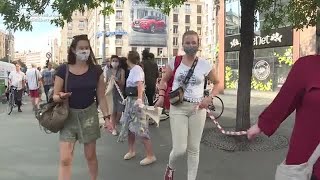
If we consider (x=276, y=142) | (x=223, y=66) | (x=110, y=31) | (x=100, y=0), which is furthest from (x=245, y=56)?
(x=110, y=31)

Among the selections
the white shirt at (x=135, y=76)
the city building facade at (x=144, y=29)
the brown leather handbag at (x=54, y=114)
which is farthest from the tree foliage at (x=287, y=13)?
the city building facade at (x=144, y=29)

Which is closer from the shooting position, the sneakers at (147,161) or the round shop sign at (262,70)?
the sneakers at (147,161)

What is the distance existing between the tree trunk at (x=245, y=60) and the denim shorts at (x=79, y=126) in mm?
4097

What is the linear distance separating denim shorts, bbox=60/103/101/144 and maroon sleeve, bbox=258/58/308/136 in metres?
2.63

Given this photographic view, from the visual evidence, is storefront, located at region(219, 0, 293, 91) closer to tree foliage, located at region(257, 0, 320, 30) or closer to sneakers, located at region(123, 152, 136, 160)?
tree foliage, located at region(257, 0, 320, 30)

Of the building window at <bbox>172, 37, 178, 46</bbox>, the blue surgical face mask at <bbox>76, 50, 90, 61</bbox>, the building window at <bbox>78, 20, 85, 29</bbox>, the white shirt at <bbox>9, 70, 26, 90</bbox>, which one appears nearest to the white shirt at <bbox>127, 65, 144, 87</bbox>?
the blue surgical face mask at <bbox>76, 50, 90, 61</bbox>

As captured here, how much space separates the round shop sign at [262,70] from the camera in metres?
24.0

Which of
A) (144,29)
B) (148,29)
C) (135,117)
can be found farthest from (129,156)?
(144,29)

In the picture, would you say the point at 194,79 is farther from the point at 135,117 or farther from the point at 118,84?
the point at 118,84

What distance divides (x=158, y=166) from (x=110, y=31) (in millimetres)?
100563

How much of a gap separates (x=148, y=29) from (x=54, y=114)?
86817 millimetres

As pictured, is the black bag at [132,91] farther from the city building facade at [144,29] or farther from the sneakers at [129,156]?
the city building facade at [144,29]

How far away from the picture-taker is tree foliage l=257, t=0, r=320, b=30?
9.56 metres

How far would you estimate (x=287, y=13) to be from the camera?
1013cm
